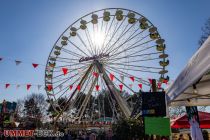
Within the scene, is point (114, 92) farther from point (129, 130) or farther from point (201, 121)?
point (129, 130)

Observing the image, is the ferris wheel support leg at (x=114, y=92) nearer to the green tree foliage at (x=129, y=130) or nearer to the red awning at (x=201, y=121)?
the red awning at (x=201, y=121)

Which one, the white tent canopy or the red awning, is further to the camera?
the red awning

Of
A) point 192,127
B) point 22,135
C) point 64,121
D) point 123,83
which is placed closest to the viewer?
point 192,127

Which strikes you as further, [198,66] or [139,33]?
[139,33]

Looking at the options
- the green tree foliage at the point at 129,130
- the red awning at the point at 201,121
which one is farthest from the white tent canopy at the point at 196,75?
the red awning at the point at 201,121

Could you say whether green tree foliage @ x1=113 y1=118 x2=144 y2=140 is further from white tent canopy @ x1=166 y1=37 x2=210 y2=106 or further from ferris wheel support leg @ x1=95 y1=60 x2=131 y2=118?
ferris wheel support leg @ x1=95 y1=60 x2=131 y2=118

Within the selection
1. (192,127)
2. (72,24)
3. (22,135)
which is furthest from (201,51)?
(72,24)

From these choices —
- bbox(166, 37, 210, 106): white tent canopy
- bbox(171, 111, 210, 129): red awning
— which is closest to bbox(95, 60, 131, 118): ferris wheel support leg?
bbox(171, 111, 210, 129): red awning

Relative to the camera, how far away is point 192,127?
23.0ft

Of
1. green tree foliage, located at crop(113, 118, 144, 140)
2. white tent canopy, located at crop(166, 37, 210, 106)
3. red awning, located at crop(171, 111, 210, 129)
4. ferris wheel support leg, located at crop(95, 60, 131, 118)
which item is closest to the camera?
white tent canopy, located at crop(166, 37, 210, 106)

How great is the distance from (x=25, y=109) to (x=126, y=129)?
6389 cm

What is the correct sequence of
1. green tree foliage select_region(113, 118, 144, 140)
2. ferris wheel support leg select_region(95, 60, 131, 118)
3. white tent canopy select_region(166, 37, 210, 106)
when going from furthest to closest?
ferris wheel support leg select_region(95, 60, 131, 118) < green tree foliage select_region(113, 118, 144, 140) < white tent canopy select_region(166, 37, 210, 106)

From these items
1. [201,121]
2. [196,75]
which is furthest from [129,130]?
[196,75]

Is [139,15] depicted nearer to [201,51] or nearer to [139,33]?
[139,33]
